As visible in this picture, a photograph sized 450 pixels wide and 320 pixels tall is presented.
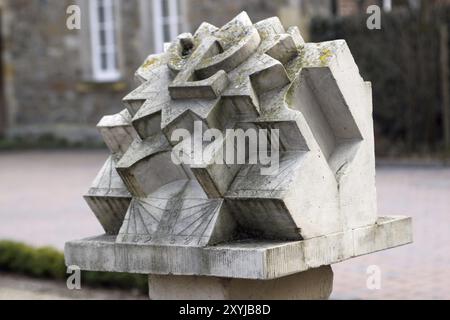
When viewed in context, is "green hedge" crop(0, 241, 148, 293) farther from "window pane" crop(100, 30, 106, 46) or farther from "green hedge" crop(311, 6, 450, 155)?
"window pane" crop(100, 30, 106, 46)

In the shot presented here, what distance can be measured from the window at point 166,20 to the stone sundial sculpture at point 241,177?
1696 centimetres

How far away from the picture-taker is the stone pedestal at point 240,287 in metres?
3.98

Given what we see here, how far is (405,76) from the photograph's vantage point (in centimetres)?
1705

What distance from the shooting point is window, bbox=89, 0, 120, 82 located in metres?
22.2

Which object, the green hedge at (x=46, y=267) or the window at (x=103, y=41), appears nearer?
the green hedge at (x=46, y=267)

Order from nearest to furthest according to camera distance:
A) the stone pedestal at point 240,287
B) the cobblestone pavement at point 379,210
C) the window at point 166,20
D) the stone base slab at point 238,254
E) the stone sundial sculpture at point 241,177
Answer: the stone base slab at point 238,254 < the stone sundial sculpture at point 241,177 < the stone pedestal at point 240,287 < the cobblestone pavement at point 379,210 < the window at point 166,20

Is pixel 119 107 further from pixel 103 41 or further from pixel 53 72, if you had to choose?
pixel 53 72

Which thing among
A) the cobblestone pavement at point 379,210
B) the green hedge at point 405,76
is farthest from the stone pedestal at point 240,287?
the green hedge at point 405,76

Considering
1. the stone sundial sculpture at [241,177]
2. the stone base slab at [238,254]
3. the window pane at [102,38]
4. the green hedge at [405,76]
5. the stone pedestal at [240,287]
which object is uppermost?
the window pane at [102,38]

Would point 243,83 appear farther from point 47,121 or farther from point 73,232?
point 47,121

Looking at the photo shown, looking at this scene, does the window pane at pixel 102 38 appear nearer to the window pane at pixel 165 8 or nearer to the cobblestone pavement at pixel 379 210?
the window pane at pixel 165 8

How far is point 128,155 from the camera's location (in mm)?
4113

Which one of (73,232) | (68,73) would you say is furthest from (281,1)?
(73,232)

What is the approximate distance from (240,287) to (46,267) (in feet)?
15.8
